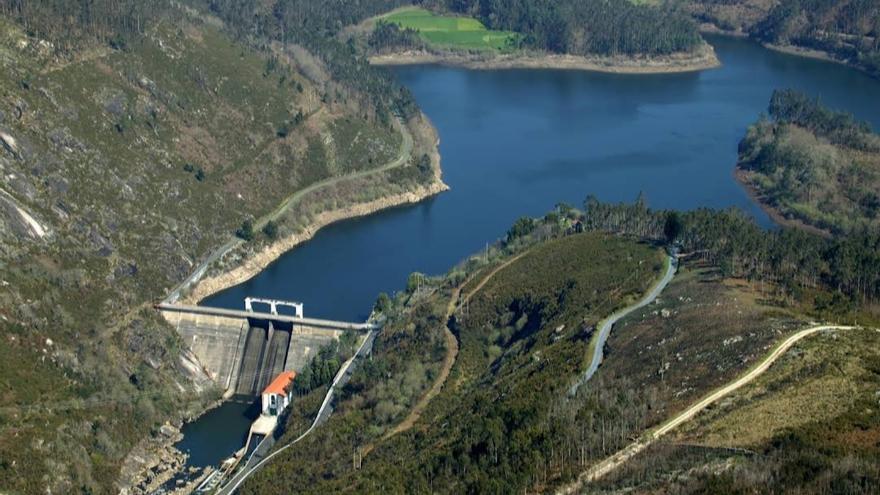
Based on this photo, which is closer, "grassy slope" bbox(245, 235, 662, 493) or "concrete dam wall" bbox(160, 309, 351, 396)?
"grassy slope" bbox(245, 235, 662, 493)

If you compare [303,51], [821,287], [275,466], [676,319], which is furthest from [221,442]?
[303,51]

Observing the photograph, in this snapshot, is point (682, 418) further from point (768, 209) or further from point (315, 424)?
point (768, 209)

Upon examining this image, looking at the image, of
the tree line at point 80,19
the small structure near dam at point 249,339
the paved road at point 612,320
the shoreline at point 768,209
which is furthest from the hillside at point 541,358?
the tree line at point 80,19

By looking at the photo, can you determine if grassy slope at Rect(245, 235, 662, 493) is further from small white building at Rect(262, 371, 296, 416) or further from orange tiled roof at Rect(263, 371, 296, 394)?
orange tiled roof at Rect(263, 371, 296, 394)

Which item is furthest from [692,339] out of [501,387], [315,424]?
[315,424]

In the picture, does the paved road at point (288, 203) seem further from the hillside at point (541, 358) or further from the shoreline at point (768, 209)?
the shoreline at point (768, 209)

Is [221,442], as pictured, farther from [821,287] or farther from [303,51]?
[303,51]

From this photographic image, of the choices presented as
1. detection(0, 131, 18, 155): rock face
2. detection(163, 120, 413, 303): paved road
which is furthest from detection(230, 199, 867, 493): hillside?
detection(0, 131, 18, 155): rock face
